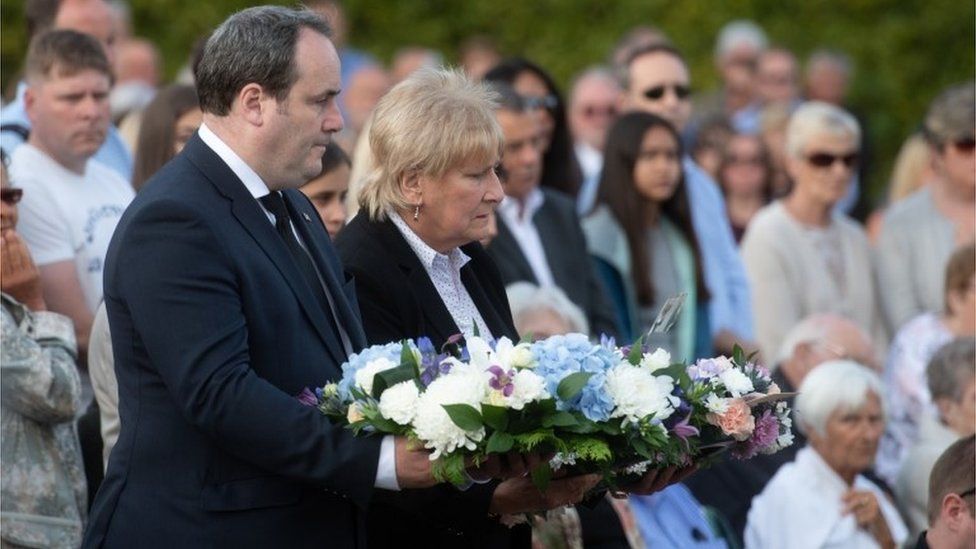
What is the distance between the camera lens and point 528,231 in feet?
25.5

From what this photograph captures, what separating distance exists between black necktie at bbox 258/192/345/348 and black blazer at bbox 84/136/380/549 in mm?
75

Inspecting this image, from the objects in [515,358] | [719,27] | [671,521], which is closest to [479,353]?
[515,358]

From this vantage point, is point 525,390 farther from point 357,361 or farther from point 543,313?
point 543,313

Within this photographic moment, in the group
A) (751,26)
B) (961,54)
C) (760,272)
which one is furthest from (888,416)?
(961,54)

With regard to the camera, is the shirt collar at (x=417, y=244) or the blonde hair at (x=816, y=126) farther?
the blonde hair at (x=816, y=126)

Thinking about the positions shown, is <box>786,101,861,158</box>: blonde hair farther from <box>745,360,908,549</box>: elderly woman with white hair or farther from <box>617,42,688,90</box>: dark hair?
<box>745,360,908,549</box>: elderly woman with white hair

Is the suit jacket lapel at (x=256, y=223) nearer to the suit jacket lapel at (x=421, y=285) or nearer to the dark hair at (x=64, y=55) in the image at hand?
the suit jacket lapel at (x=421, y=285)

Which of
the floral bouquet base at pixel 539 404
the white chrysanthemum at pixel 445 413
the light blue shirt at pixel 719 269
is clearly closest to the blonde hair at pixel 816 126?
the light blue shirt at pixel 719 269

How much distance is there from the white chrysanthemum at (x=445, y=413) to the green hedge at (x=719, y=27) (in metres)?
10.6

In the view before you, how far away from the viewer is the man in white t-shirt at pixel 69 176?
6.02 m

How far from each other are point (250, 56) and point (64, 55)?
2.70 m

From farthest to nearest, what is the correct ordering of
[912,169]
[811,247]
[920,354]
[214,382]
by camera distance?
[912,169] < [811,247] < [920,354] < [214,382]

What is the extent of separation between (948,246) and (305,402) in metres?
5.89

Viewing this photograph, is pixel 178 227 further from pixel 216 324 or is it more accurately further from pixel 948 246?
pixel 948 246
